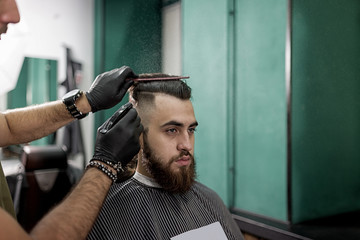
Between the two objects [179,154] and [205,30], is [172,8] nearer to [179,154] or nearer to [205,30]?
[205,30]

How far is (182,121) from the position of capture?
1293 millimetres

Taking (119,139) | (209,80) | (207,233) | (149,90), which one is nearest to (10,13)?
(119,139)

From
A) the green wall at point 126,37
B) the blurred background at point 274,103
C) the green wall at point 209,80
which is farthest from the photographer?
the blurred background at point 274,103

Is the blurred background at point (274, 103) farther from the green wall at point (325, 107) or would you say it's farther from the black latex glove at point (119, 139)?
the black latex glove at point (119, 139)

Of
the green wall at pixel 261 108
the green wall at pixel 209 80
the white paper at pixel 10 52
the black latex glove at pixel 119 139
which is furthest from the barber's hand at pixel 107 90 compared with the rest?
the green wall at pixel 261 108

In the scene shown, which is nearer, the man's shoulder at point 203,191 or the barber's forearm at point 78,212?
the barber's forearm at point 78,212

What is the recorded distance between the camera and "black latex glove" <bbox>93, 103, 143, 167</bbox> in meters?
0.88

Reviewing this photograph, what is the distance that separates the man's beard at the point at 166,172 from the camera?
130 centimetres

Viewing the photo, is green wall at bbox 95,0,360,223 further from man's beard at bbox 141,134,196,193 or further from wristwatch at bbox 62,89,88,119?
wristwatch at bbox 62,89,88,119

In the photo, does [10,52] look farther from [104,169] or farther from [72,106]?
[104,169]

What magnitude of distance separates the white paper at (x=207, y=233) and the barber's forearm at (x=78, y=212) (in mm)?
514

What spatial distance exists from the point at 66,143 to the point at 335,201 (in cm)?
200

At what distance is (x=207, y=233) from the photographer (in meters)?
1.30

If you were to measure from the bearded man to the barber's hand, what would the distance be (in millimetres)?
154
